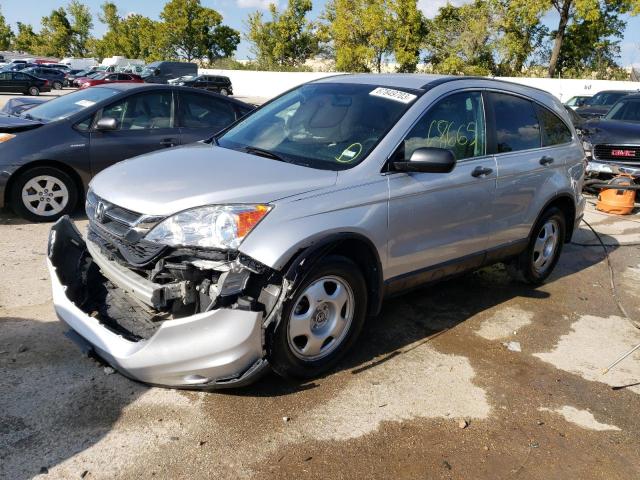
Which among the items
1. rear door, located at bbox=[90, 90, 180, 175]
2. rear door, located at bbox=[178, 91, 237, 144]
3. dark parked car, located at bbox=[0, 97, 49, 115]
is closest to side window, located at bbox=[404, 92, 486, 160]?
rear door, located at bbox=[178, 91, 237, 144]

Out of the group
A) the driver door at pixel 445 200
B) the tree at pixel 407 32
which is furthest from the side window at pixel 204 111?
the tree at pixel 407 32

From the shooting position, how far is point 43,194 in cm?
672

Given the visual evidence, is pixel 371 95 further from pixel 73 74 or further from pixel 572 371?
pixel 73 74

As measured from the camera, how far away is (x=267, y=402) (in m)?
3.43

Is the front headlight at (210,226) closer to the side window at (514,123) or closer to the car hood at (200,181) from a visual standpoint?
the car hood at (200,181)

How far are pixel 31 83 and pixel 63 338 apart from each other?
111 feet

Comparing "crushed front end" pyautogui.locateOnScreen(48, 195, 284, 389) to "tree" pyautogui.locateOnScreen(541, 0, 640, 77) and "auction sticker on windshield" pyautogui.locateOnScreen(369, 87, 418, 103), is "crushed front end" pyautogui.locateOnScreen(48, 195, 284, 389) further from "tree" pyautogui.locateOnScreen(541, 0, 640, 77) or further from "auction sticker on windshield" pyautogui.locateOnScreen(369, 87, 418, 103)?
"tree" pyautogui.locateOnScreen(541, 0, 640, 77)

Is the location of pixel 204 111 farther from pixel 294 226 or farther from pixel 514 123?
pixel 294 226

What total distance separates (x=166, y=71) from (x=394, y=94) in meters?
42.0

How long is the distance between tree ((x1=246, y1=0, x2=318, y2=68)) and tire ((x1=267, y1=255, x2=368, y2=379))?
→ 50600 millimetres

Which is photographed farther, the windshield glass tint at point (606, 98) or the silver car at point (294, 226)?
the windshield glass tint at point (606, 98)

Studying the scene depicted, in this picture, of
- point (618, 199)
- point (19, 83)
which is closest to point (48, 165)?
point (618, 199)

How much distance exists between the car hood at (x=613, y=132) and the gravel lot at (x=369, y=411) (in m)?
6.27

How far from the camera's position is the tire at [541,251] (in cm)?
545
